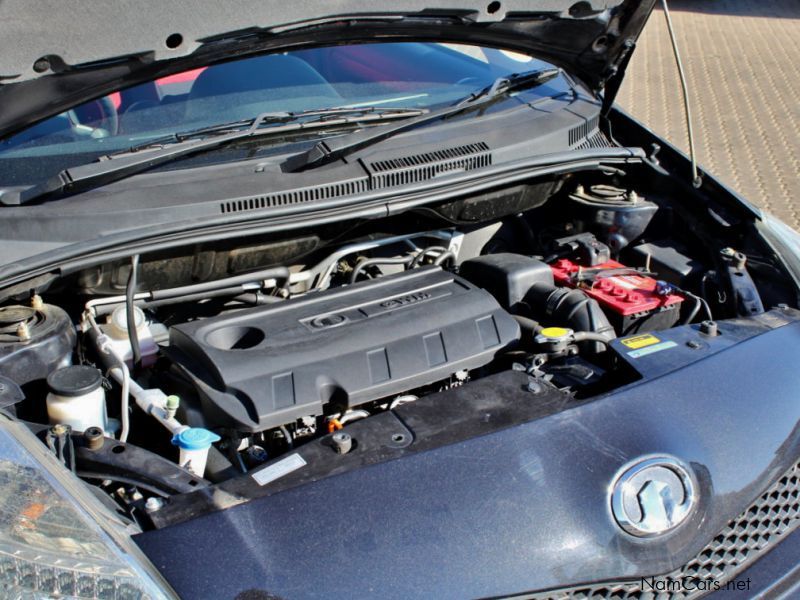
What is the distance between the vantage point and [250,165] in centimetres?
212

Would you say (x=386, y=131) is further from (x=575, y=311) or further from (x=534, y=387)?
(x=534, y=387)

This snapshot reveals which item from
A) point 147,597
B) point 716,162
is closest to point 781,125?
point 716,162

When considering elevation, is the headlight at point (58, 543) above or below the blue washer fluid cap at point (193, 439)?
above

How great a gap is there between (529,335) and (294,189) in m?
0.71

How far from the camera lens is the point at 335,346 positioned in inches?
75.4

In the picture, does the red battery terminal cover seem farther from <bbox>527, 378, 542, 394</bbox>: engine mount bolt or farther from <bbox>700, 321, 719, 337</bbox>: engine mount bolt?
<bbox>527, 378, 542, 394</bbox>: engine mount bolt

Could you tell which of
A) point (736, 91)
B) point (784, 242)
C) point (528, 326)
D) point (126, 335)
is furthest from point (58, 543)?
point (736, 91)

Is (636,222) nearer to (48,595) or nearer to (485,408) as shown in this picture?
(485,408)

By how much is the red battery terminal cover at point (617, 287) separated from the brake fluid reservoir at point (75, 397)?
1.33 meters

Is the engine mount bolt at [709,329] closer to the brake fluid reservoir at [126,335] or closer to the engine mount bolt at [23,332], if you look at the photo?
the brake fluid reservoir at [126,335]

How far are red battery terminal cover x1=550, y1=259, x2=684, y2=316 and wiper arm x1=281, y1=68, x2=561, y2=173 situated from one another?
1.80 ft

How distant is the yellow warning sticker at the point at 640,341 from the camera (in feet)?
6.48

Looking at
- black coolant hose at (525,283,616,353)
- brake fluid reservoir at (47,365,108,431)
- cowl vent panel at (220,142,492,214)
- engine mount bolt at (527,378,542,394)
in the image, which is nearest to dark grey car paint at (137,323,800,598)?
engine mount bolt at (527,378,542,394)

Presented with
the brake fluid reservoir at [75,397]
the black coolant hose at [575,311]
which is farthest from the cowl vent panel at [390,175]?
the brake fluid reservoir at [75,397]
